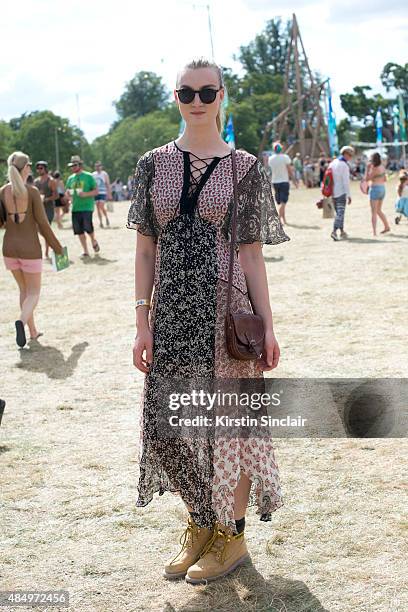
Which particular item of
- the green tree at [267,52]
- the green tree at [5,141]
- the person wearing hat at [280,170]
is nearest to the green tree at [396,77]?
the green tree at [267,52]

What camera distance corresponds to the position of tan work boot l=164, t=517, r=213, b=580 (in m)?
3.87

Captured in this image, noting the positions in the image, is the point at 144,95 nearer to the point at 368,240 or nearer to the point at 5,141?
the point at 5,141

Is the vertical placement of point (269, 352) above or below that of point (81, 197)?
below

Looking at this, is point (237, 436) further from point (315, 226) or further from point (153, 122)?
point (153, 122)

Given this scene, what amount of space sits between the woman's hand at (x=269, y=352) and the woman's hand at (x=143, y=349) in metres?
0.44

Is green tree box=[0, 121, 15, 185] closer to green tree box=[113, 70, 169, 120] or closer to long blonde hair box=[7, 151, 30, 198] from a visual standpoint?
green tree box=[113, 70, 169, 120]

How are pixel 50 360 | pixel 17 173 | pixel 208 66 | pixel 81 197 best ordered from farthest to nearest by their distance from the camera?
pixel 81 197, pixel 50 360, pixel 17 173, pixel 208 66

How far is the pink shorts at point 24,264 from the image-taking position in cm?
885

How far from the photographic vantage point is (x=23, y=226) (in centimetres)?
865

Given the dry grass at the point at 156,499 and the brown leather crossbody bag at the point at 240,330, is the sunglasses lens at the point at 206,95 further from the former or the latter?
the dry grass at the point at 156,499

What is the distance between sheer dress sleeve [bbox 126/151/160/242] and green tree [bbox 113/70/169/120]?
117964mm

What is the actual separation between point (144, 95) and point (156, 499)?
11878 centimetres

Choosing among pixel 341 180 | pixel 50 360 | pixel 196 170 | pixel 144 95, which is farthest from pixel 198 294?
pixel 144 95

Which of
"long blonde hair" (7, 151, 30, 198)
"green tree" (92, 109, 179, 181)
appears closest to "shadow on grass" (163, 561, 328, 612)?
"long blonde hair" (7, 151, 30, 198)
